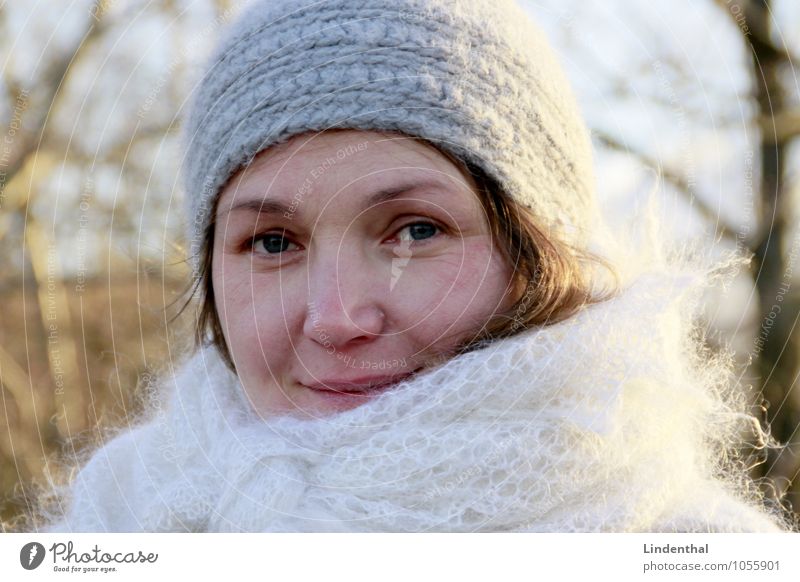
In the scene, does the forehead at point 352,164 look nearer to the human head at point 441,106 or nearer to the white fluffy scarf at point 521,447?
the human head at point 441,106

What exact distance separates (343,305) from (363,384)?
3.4 inches

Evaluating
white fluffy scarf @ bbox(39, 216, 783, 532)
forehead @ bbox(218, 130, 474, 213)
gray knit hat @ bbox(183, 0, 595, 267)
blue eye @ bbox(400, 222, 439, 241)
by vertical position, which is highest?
gray knit hat @ bbox(183, 0, 595, 267)

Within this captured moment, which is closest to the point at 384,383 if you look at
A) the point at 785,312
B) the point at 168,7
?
the point at 168,7

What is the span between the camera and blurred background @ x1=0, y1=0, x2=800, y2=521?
1.20 metres

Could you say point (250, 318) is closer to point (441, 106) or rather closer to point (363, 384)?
point (363, 384)

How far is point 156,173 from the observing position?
1.30m

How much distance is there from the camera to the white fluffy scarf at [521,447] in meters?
0.69

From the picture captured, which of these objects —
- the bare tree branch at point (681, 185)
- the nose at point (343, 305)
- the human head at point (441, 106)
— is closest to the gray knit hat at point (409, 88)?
the human head at point (441, 106)

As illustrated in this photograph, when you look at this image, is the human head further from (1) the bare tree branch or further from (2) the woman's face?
(1) the bare tree branch

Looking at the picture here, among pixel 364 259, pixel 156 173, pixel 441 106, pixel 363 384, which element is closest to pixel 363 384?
pixel 363 384

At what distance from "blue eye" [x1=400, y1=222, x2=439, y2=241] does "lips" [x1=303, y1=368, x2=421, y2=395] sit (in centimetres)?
12

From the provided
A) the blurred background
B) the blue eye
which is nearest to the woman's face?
the blue eye
